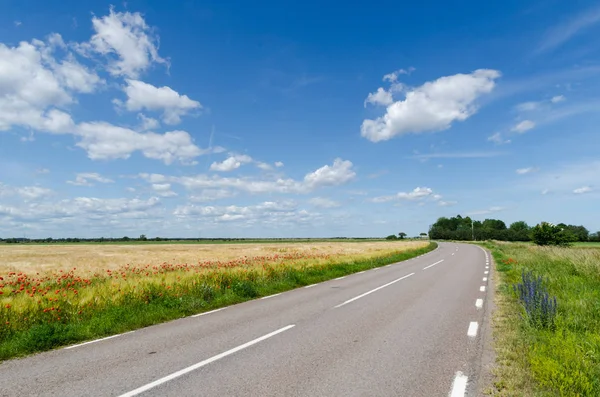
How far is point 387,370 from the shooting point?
5586 millimetres

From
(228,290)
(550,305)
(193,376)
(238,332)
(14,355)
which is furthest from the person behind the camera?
(228,290)

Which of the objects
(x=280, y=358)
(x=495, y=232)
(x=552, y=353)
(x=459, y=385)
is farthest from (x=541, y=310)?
(x=495, y=232)

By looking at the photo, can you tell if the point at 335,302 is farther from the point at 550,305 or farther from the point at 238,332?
the point at 550,305

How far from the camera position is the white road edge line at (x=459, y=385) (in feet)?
15.5

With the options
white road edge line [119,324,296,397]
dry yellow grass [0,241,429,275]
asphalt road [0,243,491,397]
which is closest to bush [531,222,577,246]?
dry yellow grass [0,241,429,275]

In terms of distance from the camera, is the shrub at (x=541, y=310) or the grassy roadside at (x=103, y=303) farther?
the grassy roadside at (x=103, y=303)

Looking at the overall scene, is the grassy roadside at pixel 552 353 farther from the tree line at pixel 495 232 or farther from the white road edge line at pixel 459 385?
the tree line at pixel 495 232

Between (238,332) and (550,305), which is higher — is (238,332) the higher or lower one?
the lower one

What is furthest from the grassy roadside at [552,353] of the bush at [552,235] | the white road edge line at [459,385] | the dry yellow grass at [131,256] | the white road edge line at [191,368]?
the bush at [552,235]

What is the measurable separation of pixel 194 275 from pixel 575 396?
12.8 metres

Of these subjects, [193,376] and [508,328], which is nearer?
[193,376]

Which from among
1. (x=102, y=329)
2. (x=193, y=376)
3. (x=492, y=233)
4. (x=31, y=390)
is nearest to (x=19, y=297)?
(x=102, y=329)

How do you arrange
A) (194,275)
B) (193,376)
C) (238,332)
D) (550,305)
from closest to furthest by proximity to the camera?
(193,376)
(550,305)
(238,332)
(194,275)

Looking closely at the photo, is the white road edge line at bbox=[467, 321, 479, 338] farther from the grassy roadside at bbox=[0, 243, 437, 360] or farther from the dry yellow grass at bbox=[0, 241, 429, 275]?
the dry yellow grass at bbox=[0, 241, 429, 275]
